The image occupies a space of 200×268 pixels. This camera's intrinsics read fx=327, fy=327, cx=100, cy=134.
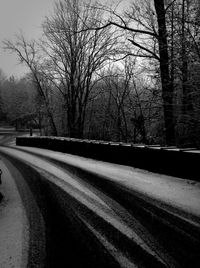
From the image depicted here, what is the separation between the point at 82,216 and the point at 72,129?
90.6 feet

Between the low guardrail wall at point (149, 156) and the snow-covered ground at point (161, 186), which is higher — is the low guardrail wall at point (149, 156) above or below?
above

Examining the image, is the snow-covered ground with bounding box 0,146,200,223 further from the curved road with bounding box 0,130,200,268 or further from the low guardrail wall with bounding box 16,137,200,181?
the low guardrail wall with bounding box 16,137,200,181

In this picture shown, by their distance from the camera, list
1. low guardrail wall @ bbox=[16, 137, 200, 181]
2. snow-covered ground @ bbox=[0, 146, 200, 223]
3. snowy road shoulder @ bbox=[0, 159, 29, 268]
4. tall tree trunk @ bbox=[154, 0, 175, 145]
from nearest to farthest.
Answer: snowy road shoulder @ bbox=[0, 159, 29, 268] → snow-covered ground @ bbox=[0, 146, 200, 223] → low guardrail wall @ bbox=[16, 137, 200, 181] → tall tree trunk @ bbox=[154, 0, 175, 145]

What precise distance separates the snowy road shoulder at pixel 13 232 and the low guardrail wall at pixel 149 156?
168 inches

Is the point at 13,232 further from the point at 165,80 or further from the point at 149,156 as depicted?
the point at 165,80

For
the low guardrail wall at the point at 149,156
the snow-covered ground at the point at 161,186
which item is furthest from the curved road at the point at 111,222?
the low guardrail wall at the point at 149,156

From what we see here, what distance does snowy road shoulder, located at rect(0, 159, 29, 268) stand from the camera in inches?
158

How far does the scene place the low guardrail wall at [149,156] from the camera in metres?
8.53

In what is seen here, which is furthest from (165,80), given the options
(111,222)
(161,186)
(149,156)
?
(111,222)

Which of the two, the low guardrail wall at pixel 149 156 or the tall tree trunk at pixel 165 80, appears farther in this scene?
the tall tree trunk at pixel 165 80

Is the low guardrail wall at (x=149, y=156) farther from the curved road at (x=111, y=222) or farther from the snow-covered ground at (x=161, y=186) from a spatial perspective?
the curved road at (x=111, y=222)

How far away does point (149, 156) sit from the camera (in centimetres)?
1048

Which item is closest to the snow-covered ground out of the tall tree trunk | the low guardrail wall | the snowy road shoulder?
the low guardrail wall

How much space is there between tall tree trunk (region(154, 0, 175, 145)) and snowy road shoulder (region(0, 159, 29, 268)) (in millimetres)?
7927
